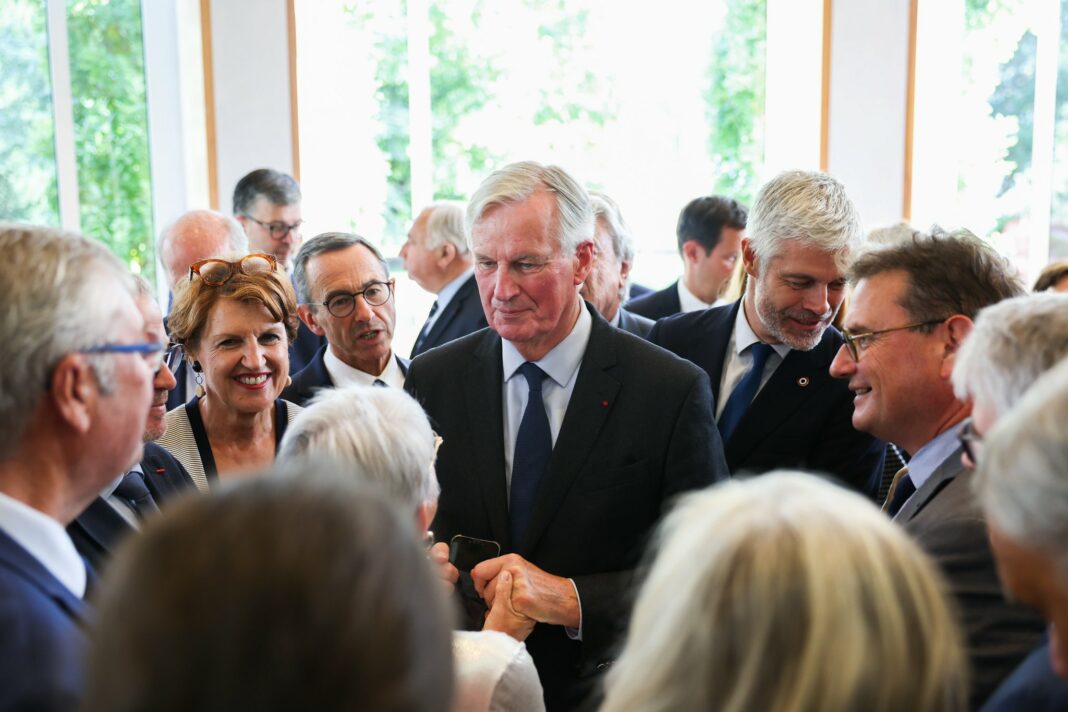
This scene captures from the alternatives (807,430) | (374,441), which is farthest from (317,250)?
(374,441)

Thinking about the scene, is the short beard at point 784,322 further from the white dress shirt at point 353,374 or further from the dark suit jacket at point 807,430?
the white dress shirt at point 353,374

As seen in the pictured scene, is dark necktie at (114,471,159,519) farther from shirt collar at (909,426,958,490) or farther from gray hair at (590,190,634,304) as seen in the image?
gray hair at (590,190,634,304)

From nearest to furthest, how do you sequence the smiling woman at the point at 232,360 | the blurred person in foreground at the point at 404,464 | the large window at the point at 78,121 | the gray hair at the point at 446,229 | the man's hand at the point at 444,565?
the blurred person in foreground at the point at 404,464 → the man's hand at the point at 444,565 → the smiling woman at the point at 232,360 → the gray hair at the point at 446,229 → the large window at the point at 78,121

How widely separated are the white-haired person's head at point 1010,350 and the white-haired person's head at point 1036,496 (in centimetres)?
46

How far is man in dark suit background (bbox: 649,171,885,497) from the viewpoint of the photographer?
3.16m

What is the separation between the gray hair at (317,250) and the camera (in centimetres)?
383

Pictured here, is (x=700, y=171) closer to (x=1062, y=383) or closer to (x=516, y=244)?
(x=516, y=244)

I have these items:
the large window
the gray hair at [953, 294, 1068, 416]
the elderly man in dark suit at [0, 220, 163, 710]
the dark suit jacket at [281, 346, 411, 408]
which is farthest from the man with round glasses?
the large window

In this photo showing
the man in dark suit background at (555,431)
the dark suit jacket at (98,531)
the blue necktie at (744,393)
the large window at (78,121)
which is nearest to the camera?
the dark suit jacket at (98,531)

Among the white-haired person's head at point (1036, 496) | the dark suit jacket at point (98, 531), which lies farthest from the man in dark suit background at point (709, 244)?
the white-haired person's head at point (1036, 496)

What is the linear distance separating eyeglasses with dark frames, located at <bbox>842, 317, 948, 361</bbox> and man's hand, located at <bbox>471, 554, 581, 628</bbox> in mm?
930

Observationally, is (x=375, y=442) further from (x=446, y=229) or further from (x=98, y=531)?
(x=446, y=229)

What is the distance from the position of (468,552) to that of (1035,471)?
5.16 ft

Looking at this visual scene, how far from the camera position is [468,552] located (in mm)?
2535
